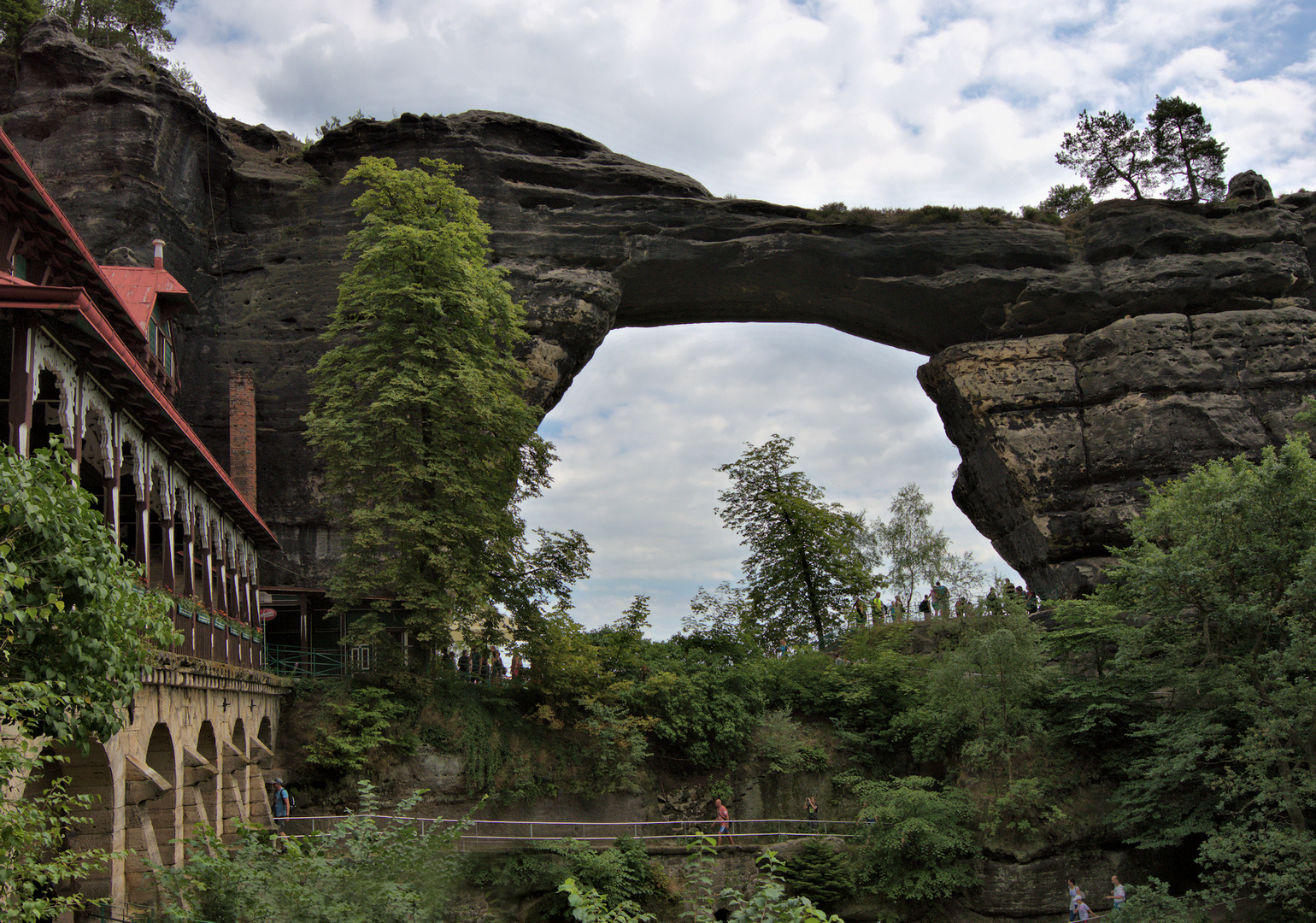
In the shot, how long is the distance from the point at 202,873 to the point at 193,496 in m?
10.1

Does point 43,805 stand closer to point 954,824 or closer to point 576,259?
point 954,824

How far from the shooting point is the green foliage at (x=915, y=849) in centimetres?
2269

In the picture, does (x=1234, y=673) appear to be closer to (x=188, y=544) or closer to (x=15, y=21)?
(x=188, y=544)

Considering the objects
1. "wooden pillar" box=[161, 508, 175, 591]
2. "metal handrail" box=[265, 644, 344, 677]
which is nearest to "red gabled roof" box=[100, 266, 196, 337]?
"metal handrail" box=[265, 644, 344, 677]

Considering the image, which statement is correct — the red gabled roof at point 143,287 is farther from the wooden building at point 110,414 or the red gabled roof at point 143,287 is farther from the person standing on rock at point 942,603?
the person standing on rock at point 942,603

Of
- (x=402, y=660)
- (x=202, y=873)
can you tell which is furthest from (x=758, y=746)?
(x=202, y=873)

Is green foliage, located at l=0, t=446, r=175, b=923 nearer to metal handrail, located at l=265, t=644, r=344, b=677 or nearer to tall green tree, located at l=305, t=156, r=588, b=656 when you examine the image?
tall green tree, located at l=305, t=156, r=588, b=656

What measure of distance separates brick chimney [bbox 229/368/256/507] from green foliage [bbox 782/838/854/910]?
2005 cm

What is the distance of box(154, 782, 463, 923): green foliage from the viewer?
1134 cm

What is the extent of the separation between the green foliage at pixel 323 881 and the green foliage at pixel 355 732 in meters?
8.75

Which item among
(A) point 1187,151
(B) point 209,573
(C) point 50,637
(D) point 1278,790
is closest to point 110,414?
(B) point 209,573

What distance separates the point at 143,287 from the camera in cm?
2712

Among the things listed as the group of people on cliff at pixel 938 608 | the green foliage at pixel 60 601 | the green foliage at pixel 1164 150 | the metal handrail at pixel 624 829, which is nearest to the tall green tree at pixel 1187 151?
the green foliage at pixel 1164 150

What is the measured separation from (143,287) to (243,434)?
21.2ft
